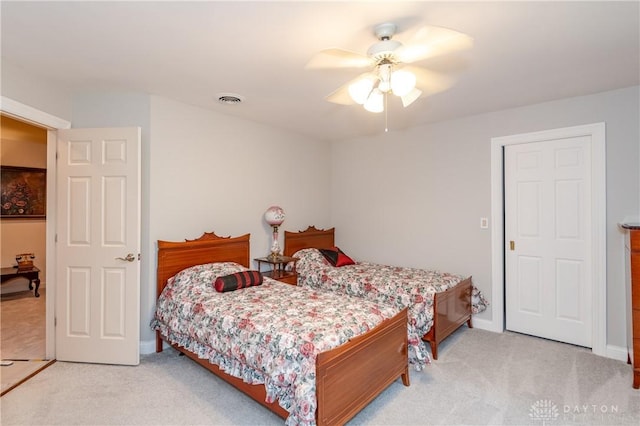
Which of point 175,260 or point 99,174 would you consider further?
point 175,260

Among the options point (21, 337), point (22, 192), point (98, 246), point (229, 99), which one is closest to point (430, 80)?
point (229, 99)

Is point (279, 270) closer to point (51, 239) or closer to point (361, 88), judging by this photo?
point (51, 239)

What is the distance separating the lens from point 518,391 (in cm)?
243

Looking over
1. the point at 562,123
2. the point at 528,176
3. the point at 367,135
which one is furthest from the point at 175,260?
the point at 562,123

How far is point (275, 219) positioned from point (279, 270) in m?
0.65

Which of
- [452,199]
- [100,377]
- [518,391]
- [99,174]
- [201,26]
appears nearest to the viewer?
[201,26]

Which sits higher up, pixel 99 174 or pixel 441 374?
pixel 99 174

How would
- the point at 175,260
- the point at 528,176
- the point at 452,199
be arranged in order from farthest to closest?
the point at 452,199 → the point at 528,176 → the point at 175,260

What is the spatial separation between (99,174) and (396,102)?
2944 millimetres

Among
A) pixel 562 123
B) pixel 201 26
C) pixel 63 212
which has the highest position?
pixel 201 26

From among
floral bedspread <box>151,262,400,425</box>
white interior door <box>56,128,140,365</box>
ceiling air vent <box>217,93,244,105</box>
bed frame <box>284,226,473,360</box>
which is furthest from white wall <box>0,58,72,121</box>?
bed frame <box>284,226,473,360</box>

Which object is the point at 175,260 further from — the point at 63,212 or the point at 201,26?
the point at 201,26

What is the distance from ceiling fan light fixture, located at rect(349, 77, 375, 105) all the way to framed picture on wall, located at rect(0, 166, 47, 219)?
5838 mm

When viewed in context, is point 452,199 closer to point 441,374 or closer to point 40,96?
point 441,374
